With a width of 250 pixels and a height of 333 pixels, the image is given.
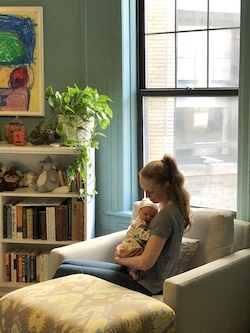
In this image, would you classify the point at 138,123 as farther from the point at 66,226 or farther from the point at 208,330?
the point at 208,330

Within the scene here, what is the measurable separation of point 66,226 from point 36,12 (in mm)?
1538

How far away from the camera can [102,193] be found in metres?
4.14

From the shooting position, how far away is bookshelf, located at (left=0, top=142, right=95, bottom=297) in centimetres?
389

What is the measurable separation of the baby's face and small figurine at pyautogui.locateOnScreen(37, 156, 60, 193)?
106cm

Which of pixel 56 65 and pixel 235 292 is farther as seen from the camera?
pixel 56 65

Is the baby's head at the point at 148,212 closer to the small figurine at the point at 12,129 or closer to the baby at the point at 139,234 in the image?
the baby at the point at 139,234

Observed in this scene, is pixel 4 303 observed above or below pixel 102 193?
below

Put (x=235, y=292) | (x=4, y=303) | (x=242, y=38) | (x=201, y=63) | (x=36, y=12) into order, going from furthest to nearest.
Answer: (x=36, y=12), (x=201, y=63), (x=242, y=38), (x=235, y=292), (x=4, y=303)

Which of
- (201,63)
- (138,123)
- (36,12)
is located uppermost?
A: (36,12)

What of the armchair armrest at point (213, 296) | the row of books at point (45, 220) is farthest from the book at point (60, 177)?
the armchair armrest at point (213, 296)

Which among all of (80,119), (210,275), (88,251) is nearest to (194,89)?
(80,119)

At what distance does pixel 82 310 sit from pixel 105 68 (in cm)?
201

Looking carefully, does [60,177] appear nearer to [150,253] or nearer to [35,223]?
[35,223]

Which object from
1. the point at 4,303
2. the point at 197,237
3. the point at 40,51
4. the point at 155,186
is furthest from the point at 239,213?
the point at 40,51
